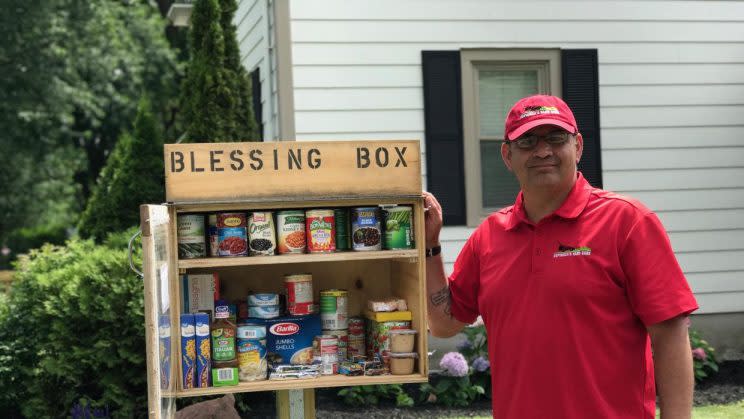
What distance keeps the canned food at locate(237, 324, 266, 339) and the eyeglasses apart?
4.64 feet

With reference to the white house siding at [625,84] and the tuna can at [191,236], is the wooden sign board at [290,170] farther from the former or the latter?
the white house siding at [625,84]

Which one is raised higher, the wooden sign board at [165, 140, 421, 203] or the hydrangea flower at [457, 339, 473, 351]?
the wooden sign board at [165, 140, 421, 203]

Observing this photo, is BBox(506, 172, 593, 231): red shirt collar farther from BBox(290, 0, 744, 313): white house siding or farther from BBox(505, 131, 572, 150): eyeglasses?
BBox(290, 0, 744, 313): white house siding

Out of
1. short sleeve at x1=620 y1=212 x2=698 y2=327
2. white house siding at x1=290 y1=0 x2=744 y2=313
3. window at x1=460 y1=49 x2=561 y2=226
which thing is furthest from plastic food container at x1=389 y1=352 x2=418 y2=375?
window at x1=460 y1=49 x2=561 y2=226

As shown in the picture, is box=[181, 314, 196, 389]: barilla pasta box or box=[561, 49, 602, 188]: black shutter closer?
box=[181, 314, 196, 389]: barilla pasta box

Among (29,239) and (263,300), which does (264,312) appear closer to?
(263,300)

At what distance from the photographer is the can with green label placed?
3633 millimetres

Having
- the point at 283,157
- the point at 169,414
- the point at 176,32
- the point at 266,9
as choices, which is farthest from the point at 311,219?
the point at 176,32

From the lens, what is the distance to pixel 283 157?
3430 millimetres

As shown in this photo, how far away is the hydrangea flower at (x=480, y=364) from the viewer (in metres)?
7.03

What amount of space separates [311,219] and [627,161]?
17.1ft

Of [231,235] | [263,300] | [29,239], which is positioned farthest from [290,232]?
[29,239]

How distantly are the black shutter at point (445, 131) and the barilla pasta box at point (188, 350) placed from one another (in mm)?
4445

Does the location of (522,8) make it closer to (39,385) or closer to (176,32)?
(39,385)
